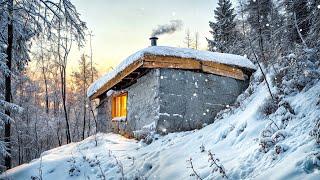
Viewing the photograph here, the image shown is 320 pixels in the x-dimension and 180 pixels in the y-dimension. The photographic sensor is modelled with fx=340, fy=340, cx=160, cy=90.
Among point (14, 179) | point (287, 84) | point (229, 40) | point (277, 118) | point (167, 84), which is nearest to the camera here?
point (277, 118)

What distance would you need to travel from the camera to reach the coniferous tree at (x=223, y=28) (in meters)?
27.3

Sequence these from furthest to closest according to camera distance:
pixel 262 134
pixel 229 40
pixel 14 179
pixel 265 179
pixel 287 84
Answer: pixel 229 40
pixel 14 179
pixel 287 84
pixel 262 134
pixel 265 179

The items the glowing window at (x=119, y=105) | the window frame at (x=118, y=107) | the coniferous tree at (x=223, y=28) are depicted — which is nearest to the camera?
the window frame at (x=118, y=107)

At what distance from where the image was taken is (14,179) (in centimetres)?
935

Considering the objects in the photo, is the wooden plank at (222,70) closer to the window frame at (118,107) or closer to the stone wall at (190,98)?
the stone wall at (190,98)

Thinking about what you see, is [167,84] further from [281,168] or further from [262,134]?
[281,168]

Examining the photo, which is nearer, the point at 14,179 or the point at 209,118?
the point at 14,179

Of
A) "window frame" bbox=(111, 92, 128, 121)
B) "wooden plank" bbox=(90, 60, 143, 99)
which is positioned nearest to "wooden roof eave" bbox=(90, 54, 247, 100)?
"wooden plank" bbox=(90, 60, 143, 99)

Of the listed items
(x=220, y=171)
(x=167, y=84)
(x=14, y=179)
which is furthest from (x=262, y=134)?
(x=14, y=179)

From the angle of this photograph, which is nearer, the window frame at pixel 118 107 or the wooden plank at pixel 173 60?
the wooden plank at pixel 173 60

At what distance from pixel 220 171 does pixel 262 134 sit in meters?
1.14

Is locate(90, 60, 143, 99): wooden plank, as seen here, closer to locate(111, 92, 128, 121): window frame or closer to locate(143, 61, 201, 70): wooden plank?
locate(143, 61, 201, 70): wooden plank

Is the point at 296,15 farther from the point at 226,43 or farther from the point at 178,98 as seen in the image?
the point at 226,43

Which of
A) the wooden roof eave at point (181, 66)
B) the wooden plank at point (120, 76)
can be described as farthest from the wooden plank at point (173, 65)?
the wooden plank at point (120, 76)
